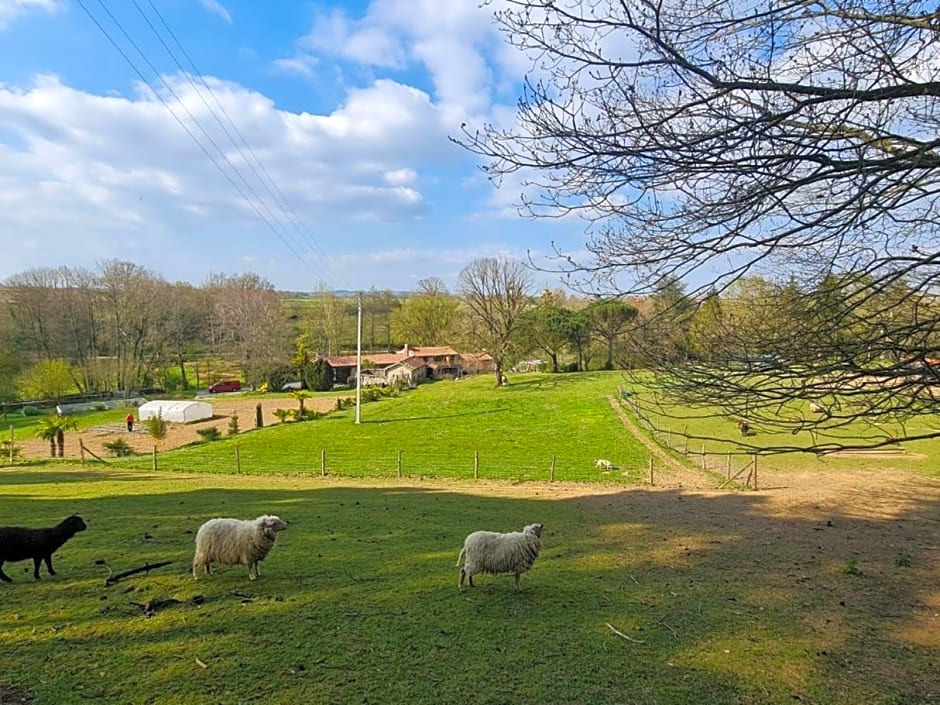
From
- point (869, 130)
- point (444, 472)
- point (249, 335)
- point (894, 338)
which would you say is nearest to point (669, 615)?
point (894, 338)

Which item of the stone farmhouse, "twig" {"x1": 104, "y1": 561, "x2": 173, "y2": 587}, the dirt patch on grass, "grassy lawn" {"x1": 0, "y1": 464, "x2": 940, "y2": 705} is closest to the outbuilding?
the stone farmhouse

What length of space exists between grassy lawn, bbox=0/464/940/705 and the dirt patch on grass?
6 cm

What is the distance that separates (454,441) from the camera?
3306 centimetres

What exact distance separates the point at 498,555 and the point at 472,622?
39.3 inches

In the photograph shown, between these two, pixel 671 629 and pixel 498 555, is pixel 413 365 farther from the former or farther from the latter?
pixel 671 629

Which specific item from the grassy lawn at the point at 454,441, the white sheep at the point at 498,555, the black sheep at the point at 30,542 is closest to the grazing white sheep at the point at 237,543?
the black sheep at the point at 30,542

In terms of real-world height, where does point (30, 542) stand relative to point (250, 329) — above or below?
below

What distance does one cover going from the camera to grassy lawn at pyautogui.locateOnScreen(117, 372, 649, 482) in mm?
24438

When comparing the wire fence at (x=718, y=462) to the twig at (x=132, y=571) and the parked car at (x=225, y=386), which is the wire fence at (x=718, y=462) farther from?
the parked car at (x=225, y=386)

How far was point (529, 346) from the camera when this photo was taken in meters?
62.1

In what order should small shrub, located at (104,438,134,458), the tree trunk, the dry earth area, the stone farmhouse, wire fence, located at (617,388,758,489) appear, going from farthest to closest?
the tree trunk, the stone farmhouse, the dry earth area, small shrub, located at (104,438,134,458), wire fence, located at (617,388,758,489)

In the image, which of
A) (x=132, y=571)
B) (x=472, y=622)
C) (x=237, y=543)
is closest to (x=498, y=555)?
(x=472, y=622)

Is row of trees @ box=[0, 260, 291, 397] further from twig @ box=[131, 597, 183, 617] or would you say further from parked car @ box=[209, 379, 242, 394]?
twig @ box=[131, 597, 183, 617]

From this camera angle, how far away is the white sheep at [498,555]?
6.68 m
